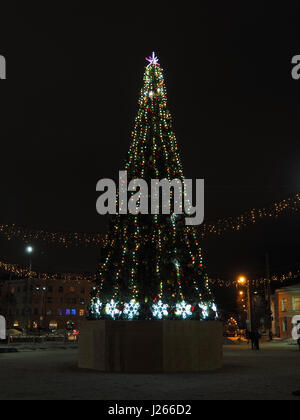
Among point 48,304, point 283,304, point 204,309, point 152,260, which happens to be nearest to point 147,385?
point 152,260

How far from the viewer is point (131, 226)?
1791 centimetres

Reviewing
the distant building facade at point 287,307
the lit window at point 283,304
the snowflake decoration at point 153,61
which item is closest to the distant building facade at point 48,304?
the distant building facade at point 287,307

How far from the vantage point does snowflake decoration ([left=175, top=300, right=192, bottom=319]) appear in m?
17.0

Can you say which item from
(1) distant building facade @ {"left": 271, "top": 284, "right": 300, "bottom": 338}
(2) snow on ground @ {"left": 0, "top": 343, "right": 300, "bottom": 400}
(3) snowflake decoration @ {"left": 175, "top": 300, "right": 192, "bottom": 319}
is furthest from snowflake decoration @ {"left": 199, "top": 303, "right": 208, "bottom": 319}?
(1) distant building facade @ {"left": 271, "top": 284, "right": 300, "bottom": 338}

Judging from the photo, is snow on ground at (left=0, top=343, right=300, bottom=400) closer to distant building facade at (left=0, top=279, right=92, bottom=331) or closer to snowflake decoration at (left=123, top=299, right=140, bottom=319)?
snowflake decoration at (left=123, top=299, right=140, bottom=319)

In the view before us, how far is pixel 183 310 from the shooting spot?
674 inches

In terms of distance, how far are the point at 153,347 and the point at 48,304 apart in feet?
308

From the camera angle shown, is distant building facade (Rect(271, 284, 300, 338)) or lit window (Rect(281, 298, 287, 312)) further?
lit window (Rect(281, 298, 287, 312))

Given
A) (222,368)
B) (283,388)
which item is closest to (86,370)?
(222,368)

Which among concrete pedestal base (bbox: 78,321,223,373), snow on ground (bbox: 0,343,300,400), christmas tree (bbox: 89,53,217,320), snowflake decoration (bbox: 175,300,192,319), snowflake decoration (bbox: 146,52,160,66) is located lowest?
snow on ground (bbox: 0,343,300,400)

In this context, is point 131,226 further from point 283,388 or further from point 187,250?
point 283,388

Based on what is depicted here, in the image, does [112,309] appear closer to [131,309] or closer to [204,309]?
[131,309]

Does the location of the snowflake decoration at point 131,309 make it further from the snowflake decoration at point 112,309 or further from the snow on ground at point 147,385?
the snow on ground at point 147,385
